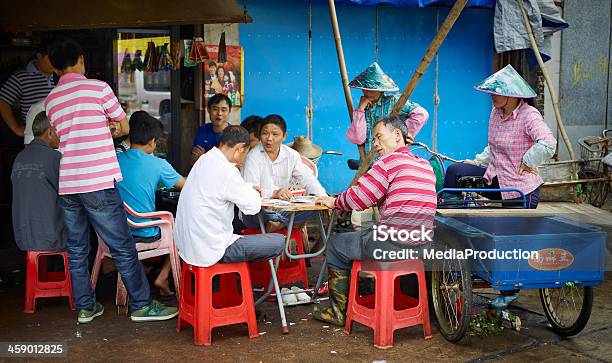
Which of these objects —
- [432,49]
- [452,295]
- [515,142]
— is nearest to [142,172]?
[432,49]

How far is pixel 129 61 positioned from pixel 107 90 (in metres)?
3.27

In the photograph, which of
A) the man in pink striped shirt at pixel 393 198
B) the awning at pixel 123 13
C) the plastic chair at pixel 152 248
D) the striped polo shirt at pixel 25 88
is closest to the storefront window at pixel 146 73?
the striped polo shirt at pixel 25 88

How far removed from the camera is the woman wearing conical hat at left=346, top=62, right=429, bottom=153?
6.02m

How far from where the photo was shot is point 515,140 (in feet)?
18.2

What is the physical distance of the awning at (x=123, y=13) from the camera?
572 cm

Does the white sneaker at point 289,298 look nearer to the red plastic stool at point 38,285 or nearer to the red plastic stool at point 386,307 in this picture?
the red plastic stool at point 386,307

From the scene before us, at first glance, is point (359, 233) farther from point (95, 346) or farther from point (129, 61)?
point (129, 61)

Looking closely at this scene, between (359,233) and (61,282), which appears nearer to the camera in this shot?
(359,233)

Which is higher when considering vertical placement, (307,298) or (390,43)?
(390,43)

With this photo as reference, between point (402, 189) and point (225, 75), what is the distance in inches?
152

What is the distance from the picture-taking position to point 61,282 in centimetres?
534

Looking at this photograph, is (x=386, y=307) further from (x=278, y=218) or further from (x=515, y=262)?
(x=278, y=218)

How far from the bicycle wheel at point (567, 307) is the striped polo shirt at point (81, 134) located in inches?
128

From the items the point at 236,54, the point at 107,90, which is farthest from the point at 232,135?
the point at 236,54
